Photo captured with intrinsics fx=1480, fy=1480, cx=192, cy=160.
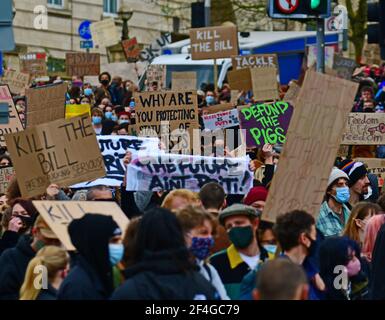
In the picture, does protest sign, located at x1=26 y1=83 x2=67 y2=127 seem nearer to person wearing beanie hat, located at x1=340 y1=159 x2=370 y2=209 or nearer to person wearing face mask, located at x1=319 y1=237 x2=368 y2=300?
person wearing beanie hat, located at x1=340 y1=159 x2=370 y2=209

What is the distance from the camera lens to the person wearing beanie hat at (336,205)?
1034cm

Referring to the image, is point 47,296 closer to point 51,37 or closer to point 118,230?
point 118,230

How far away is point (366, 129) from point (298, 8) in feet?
6.37

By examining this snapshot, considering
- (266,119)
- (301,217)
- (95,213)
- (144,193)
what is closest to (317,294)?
(301,217)

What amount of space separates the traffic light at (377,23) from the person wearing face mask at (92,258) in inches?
291

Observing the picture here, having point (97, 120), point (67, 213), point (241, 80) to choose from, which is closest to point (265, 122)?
point (97, 120)

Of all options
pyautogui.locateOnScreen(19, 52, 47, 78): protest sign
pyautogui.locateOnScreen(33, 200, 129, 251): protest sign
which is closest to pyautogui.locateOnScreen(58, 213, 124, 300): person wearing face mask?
pyautogui.locateOnScreen(33, 200, 129, 251): protest sign

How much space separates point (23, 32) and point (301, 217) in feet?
98.3

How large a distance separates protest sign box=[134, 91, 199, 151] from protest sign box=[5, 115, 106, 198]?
3.09 m

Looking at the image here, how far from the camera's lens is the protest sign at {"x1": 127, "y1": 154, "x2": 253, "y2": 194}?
33.1 feet

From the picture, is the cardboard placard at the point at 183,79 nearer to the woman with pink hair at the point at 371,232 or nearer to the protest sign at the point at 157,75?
the protest sign at the point at 157,75

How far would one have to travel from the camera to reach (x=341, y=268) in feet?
24.7

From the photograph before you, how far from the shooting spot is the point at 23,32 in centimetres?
3656

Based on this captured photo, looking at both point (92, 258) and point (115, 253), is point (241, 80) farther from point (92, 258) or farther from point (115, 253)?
point (92, 258)
